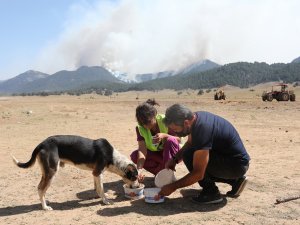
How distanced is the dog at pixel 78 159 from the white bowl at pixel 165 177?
1.53ft

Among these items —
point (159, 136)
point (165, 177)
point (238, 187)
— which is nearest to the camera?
point (165, 177)

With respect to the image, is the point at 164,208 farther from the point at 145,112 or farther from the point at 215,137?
the point at 145,112

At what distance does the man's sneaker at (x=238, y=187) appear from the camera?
21.2 feet

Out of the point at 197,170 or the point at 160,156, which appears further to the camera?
the point at 160,156

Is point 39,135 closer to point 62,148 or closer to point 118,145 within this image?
point 118,145

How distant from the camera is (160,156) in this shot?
7.39 metres

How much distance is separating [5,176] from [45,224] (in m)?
3.08

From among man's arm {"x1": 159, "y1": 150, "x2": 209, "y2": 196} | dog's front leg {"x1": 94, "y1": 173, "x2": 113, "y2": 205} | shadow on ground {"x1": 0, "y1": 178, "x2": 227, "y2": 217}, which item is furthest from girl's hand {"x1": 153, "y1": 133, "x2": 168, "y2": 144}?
man's arm {"x1": 159, "y1": 150, "x2": 209, "y2": 196}

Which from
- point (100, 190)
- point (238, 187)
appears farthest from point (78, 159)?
point (238, 187)

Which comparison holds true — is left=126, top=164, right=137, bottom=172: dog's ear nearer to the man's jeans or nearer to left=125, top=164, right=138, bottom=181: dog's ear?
left=125, top=164, right=138, bottom=181: dog's ear

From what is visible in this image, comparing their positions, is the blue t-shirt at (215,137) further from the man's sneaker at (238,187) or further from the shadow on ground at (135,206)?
the shadow on ground at (135,206)

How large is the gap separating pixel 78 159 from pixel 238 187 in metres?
2.41

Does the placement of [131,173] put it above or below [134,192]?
above

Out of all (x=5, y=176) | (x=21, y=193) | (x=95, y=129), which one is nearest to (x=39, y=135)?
(x=95, y=129)
